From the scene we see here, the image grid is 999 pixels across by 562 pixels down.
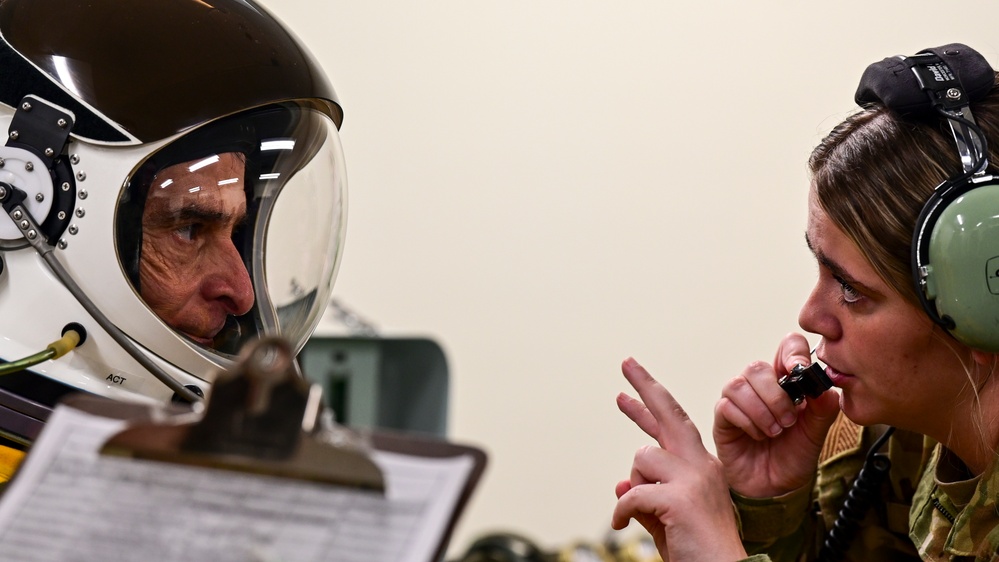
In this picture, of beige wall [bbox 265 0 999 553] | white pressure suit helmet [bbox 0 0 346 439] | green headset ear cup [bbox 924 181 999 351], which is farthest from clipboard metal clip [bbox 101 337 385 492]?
beige wall [bbox 265 0 999 553]

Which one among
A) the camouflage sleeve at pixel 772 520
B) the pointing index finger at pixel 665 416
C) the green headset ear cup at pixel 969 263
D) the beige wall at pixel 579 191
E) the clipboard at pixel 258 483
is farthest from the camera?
the beige wall at pixel 579 191

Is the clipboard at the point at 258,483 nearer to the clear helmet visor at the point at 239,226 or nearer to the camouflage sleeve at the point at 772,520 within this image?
the clear helmet visor at the point at 239,226

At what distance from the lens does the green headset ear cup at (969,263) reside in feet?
2.71

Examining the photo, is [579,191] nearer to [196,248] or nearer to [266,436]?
[196,248]

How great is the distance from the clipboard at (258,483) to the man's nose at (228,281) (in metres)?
0.54

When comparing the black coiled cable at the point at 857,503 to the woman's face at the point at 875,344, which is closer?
the woman's face at the point at 875,344

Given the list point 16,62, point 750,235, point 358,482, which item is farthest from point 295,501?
point 750,235

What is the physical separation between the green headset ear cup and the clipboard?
0.55 meters

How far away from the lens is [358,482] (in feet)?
1.57

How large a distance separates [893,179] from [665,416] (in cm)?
33

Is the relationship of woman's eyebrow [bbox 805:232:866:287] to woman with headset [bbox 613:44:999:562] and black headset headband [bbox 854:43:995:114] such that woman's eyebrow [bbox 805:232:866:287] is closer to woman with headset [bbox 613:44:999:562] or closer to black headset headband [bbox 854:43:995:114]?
woman with headset [bbox 613:44:999:562]

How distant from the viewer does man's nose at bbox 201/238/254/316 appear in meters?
1.02

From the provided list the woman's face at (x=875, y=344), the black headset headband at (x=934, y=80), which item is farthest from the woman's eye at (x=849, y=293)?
the black headset headband at (x=934, y=80)

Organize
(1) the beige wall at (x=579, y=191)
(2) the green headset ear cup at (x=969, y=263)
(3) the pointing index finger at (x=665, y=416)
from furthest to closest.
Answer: (1) the beige wall at (x=579, y=191)
(3) the pointing index finger at (x=665, y=416)
(2) the green headset ear cup at (x=969, y=263)
